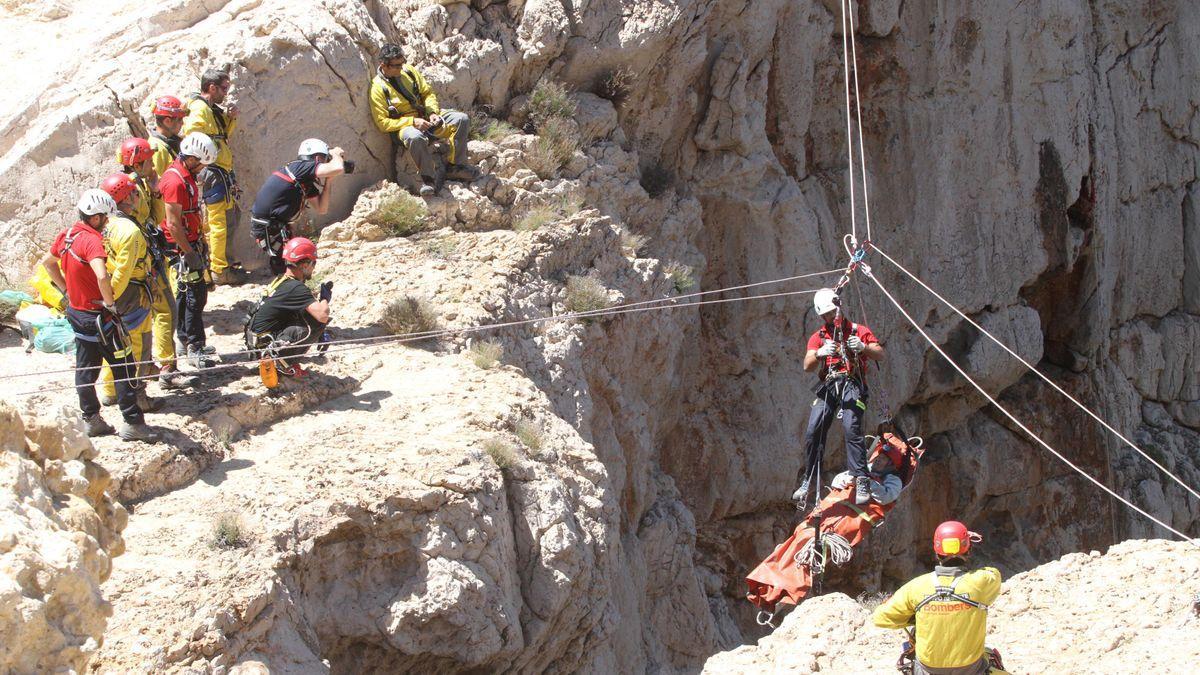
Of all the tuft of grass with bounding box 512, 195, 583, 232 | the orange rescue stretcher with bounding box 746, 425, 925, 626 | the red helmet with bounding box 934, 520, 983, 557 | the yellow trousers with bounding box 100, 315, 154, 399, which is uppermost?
the tuft of grass with bounding box 512, 195, 583, 232

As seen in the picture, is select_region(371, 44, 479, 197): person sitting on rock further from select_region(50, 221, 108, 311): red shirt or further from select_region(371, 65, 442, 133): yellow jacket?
select_region(50, 221, 108, 311): red shirt

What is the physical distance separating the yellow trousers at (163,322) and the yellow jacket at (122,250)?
2.65 ft

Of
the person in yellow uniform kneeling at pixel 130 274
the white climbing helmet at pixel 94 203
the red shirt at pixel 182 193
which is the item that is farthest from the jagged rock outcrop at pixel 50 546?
the red shirt at pixel 182 193

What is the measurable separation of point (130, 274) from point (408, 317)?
2.71 meters

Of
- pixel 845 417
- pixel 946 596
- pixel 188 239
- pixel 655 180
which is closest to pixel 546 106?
pixel 655 180

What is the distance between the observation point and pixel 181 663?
7.04 m

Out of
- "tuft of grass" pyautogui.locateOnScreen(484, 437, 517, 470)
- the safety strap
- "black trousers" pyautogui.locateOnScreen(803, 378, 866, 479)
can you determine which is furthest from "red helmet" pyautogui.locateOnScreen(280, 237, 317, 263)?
the safety strap

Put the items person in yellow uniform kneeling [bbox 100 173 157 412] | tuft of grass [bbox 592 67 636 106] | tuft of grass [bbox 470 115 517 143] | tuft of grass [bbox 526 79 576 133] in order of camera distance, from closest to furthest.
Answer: person in yellow uniform kneeling [bbox 100 173 157 412] → tuft of grass [bbox 470 115 517 143] → tuft of grass [bbox 526 79 576 133] → tuft of grass [bbox 592 67 636 106]

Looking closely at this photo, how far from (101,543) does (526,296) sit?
17.9ft

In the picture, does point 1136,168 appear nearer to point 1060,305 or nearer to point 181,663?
point 1060,305

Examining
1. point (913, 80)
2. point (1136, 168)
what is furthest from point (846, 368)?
point (1136, 168)

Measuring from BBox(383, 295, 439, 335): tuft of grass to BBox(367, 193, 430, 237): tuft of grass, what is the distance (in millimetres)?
1616

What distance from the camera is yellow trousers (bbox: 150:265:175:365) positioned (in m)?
10.0

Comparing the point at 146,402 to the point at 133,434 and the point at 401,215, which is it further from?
the point at 401,215
